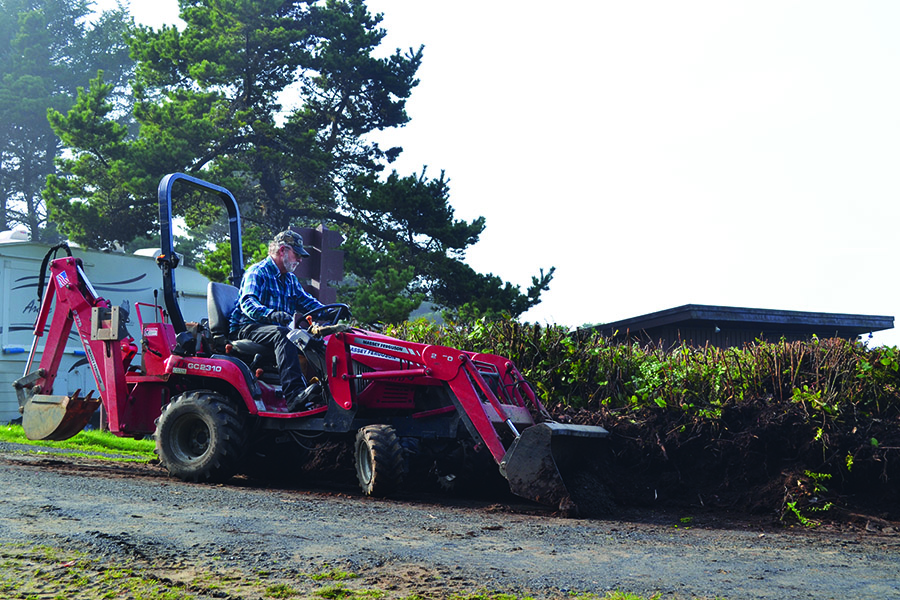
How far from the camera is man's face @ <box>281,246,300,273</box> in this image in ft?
29.3

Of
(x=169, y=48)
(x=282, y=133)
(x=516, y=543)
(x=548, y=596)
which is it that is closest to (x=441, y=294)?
(x=282, y=133)

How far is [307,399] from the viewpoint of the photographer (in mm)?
8094

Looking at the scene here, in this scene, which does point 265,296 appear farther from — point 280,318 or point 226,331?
point 226,331

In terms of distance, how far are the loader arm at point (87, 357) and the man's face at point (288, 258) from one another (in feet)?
5.95

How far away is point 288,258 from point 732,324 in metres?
12.0

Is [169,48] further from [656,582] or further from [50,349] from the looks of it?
[656,582]

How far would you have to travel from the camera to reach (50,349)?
997cm

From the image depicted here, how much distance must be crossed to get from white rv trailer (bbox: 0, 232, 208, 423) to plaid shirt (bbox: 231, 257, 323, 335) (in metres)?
9.55

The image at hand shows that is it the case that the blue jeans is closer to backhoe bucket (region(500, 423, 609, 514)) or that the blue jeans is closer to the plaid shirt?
the plaid shirt

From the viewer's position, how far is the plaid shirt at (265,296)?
854 centimetres

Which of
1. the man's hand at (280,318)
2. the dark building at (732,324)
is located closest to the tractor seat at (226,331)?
the man's hand at (280,318)

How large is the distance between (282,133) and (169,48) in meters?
4.30

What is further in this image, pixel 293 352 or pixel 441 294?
pixel 441 294

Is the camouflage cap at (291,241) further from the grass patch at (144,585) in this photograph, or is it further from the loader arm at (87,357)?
the grass patch at (144,585)
